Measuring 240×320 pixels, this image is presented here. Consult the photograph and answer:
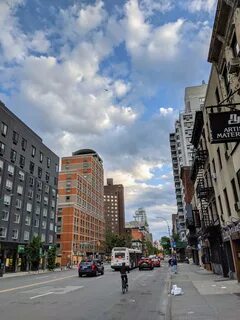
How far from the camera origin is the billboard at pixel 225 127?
35.3 feet

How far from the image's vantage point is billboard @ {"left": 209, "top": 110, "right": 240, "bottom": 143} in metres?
10.7

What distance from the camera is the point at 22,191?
2211 inches

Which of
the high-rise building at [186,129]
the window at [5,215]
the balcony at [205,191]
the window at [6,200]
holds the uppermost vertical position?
the high-rise building at [186,129]

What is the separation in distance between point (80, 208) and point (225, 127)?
101084mm

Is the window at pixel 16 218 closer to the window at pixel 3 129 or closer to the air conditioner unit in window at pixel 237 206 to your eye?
the window at pixel 3 129

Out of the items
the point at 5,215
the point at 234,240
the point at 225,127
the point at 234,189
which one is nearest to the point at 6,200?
the point at 5,215

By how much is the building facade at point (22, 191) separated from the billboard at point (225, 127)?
1734 inches

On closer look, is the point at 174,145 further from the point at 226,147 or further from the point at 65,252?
the point at 226,147

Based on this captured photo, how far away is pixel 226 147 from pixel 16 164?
138 ft

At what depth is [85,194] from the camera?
11769 centimetres

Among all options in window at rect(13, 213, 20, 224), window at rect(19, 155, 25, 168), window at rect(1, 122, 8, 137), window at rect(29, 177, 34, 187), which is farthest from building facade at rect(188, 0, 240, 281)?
window at rect(29, 177, 34, 187)

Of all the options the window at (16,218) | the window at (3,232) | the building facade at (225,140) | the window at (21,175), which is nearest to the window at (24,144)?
the window at (21,175)

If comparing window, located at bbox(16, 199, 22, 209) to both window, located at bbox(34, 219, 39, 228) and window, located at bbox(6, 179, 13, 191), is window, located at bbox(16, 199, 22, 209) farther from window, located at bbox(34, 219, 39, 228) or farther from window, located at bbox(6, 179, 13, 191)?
window, located at bbox(34, 219, 39, 228)

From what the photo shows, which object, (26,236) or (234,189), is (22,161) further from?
(234,189)
